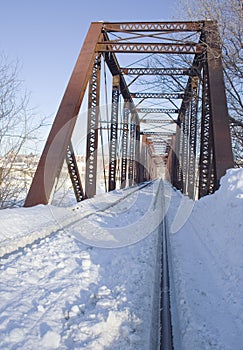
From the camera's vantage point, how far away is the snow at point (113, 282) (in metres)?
2.46

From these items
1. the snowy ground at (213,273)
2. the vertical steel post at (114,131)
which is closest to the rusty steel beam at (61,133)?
the snowy ground at (213,273)

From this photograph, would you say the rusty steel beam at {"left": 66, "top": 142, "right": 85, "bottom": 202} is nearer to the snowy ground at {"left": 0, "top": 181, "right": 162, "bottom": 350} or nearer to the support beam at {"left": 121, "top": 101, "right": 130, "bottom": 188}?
the snowy ground at {"left": 0, "top": 181, "right": 162, "bottom": 350}

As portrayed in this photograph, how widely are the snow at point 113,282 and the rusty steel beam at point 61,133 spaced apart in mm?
1380

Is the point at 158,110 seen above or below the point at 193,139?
above

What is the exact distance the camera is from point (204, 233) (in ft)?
20.8

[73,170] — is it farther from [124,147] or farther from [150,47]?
[124,147]

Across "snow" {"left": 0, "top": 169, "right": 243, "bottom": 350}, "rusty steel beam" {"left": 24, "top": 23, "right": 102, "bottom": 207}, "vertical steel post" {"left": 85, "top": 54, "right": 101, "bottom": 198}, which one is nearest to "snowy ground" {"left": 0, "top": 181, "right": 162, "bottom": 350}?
"snow" {"left": 0, "top": 169, "right": 243, "bottom": 350}

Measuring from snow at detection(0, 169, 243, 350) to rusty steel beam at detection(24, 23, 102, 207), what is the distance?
4.53 feet

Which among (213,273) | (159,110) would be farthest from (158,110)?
(213,273)

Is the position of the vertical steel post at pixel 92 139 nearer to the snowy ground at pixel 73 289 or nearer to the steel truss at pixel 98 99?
the steel truss at pixel 98 99

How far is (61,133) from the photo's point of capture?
881 centimetres

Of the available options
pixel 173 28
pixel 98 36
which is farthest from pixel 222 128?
pixel 98 36

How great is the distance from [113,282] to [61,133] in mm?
6084

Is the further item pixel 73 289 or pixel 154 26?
A: pixel 154 26
